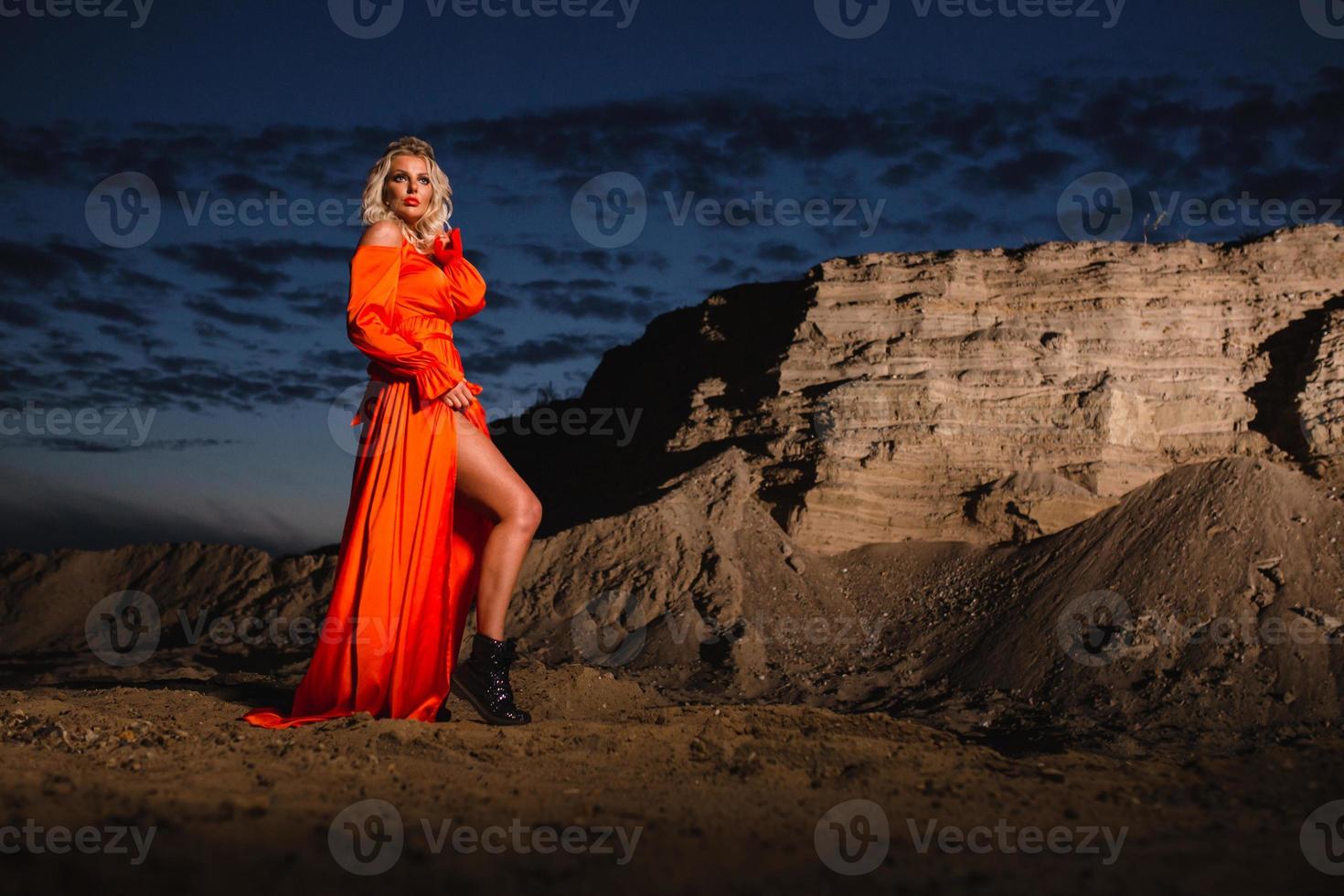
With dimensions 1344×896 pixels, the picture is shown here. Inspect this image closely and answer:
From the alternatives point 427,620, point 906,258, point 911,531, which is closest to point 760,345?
point 906,258

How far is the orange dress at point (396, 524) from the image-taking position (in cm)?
513

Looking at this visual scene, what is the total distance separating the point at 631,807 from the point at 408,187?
3340 mm

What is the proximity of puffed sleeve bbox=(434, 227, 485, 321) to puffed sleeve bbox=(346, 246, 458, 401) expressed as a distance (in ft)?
0.95

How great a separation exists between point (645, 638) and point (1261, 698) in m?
5.58

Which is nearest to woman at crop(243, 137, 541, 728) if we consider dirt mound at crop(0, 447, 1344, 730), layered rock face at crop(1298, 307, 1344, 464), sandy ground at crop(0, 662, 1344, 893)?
sandy ground at crop(0, 662, 1344, 893)

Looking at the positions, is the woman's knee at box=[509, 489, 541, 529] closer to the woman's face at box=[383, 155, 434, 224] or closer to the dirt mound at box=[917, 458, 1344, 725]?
the woman's face at box=[383, 155, 434, 224]

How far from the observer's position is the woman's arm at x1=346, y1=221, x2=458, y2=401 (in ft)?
16.6

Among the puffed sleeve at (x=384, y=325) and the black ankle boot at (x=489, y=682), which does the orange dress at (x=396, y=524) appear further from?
the black ankle boot at (x=489, y=682)

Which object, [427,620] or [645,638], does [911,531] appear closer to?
[645,638]

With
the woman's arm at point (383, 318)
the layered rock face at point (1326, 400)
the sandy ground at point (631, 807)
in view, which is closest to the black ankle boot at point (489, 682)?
the sandy ground at point (631, 807)

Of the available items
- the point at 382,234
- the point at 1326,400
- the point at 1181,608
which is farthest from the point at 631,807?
the point at 1326,400

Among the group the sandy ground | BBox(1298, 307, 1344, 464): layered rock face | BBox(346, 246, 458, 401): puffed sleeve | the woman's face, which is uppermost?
BBox(1298, 307, 1344, 464): layered rock face

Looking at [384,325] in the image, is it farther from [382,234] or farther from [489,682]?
[489,682]

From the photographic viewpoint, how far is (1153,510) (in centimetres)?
1030
